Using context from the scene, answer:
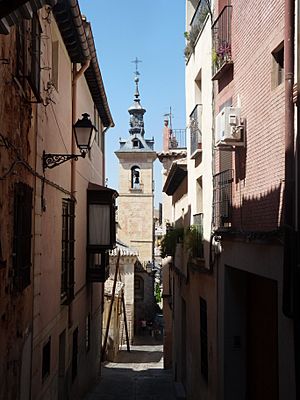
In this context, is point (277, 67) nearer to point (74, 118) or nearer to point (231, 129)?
point (231, 129)

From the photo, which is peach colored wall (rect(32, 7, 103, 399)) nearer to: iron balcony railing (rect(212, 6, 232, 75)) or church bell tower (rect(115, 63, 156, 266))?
iron balcony railing (rect(212, 6, 232, 75))

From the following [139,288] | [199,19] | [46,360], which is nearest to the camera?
[46,360]

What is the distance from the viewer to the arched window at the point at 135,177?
2099 inches

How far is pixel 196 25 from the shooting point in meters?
12.2

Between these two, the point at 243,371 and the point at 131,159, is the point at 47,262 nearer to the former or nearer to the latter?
the point at 243,371

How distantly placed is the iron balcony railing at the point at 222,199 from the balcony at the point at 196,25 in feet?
11.4

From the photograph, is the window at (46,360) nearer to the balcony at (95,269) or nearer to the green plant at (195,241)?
the green plant at (195,241)

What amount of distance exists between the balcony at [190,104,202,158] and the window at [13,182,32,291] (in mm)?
5503

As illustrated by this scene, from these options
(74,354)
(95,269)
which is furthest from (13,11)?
(95,269)

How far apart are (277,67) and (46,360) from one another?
580 centimetres

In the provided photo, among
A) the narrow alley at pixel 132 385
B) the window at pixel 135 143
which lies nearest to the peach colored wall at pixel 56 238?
the narrow alley at pixel 132 385

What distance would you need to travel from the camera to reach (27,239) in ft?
23.9

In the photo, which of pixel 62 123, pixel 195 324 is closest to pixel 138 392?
pixel 195 324

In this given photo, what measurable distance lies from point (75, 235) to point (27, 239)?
18.5 feet
